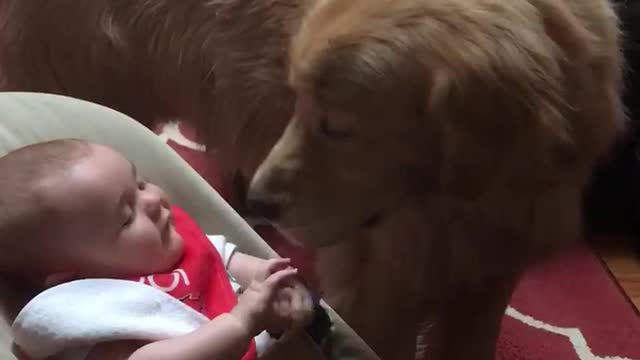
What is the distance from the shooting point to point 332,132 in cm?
122

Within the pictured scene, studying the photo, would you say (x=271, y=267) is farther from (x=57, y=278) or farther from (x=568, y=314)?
(x=568, y=314)

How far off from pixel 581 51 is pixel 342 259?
47cm

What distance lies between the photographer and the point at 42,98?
4.35 feet

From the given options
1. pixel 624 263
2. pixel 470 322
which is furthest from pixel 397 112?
pixel 624 263

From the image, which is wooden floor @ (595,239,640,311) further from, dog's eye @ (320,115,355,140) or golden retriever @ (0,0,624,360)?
dog's eye @ (320,115,355,140)

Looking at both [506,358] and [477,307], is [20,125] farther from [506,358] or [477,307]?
[506,358]

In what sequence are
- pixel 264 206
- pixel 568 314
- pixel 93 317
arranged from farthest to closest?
pixel 568 314
pixel 264 206
pixel 93 317

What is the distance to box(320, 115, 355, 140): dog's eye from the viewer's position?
1.20 metres

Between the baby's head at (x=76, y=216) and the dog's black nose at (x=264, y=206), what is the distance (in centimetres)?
18

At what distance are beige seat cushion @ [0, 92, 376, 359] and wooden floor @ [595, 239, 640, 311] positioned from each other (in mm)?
916

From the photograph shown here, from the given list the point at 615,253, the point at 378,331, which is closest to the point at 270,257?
the point at 378,331

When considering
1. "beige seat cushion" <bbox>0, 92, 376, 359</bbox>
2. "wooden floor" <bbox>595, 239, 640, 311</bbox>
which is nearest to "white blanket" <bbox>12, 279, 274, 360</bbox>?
"beige seat cushion" <bbox>0, 92, 376, 359</bbox>

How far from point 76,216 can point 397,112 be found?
1.26 feet

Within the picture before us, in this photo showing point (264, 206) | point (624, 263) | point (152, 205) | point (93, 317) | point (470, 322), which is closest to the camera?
point (93, 317)
